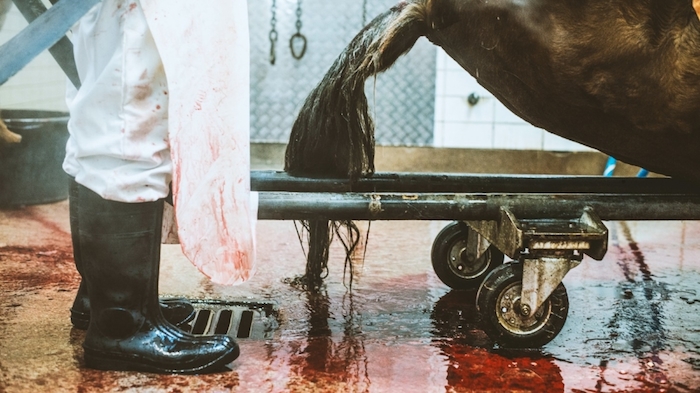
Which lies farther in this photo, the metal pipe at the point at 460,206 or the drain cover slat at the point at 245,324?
the drain cover slat at the point at 245,324

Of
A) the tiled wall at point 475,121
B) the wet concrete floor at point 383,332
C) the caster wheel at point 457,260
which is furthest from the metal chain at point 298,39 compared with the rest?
the caster wheel at point 457,260

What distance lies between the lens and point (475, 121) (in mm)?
4633

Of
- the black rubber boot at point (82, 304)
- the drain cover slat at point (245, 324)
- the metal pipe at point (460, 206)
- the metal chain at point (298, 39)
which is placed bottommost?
the drain cover slat at point (245, 324)

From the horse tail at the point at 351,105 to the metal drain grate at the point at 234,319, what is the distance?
0.41m

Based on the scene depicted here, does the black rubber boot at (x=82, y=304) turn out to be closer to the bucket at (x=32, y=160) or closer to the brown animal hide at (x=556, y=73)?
the brown animal hide at (x=556, y=73)

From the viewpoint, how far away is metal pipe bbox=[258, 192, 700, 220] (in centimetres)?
162

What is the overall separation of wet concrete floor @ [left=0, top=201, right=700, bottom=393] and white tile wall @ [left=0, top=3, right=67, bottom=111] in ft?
4.28

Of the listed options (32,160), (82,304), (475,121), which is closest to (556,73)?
(82,304)

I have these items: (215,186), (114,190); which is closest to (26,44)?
(114,190)

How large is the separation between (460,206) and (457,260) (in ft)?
1.97

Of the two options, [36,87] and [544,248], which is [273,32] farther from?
[544,248]

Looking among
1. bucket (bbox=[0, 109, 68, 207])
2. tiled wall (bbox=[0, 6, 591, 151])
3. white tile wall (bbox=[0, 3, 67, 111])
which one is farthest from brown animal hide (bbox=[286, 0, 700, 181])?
tiled wall (bbox=[0, 6, 591, 151])

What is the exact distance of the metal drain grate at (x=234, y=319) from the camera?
71.1 inches

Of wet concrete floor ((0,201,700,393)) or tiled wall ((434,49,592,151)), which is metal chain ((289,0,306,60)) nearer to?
tiled wall ((434,49,592,151))
